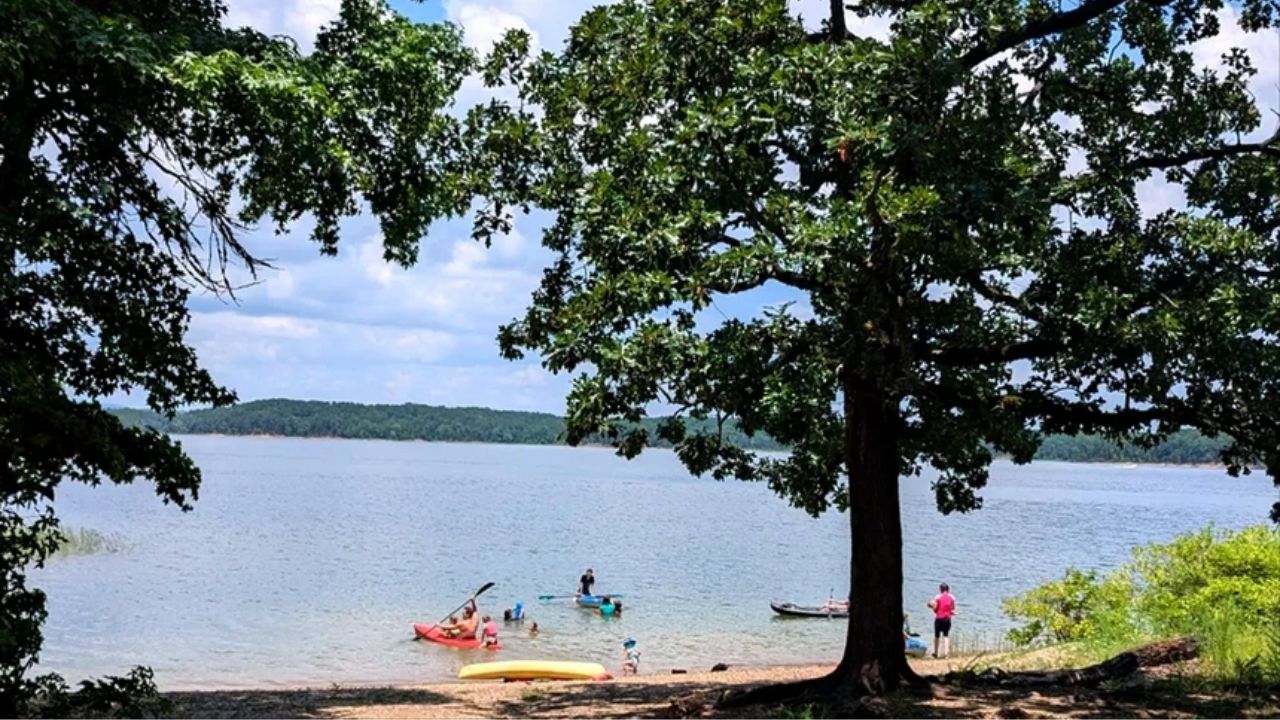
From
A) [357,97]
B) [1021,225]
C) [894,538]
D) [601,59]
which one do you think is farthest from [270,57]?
[894,538]

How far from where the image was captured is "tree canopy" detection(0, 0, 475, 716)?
788 cm

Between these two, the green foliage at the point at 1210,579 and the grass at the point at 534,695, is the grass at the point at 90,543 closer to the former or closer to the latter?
the grass at the point at 534,695

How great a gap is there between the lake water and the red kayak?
0.34 meters

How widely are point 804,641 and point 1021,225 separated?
66.6 ft

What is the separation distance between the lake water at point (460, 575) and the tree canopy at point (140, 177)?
43.2 ft

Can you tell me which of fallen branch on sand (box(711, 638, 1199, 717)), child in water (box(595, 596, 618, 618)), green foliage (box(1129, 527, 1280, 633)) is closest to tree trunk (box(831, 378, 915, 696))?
fallen branch on sand (box(711, 638, 1199, 717))

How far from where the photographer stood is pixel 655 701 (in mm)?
13234

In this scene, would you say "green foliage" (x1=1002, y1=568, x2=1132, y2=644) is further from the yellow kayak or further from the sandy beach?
the yellow kayak

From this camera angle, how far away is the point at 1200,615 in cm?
1508

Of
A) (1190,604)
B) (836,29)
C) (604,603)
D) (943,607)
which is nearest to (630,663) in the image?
(943,607)

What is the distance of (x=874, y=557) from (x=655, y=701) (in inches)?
136

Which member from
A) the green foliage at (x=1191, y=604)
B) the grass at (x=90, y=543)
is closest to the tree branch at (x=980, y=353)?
the green foliage at (x=1191, y=604)

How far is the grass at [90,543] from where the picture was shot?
39969 mm

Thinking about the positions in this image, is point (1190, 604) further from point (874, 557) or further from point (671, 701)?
point (671, 701)
